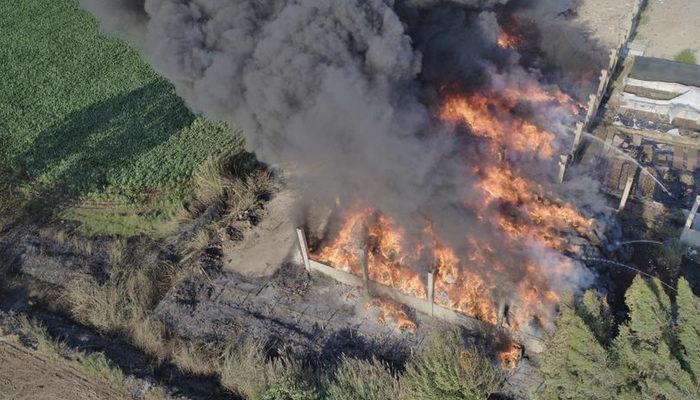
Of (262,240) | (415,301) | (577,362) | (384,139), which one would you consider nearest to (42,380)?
(262,240)

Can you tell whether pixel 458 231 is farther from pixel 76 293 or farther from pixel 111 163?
pixel 111 163

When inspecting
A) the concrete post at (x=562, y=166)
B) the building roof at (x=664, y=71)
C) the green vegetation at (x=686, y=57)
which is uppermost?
the building roof at (x=664, y=71)

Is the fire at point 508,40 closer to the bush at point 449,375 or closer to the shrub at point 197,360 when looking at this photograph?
the bush at point 449,375

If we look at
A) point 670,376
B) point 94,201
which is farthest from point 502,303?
point 94,201

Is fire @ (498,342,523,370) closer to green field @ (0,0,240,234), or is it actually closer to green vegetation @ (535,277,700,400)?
green vegetation @ (535,277,700,400)

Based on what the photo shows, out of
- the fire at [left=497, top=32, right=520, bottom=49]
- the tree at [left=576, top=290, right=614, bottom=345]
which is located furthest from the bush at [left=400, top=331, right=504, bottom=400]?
the fire at [left=497, top=32, right=520, bottom=49]

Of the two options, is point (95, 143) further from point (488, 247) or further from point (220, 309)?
point (488, 247)

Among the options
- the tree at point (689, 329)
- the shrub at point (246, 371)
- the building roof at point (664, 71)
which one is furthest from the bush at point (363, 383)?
the building roof at point (664, 71)
